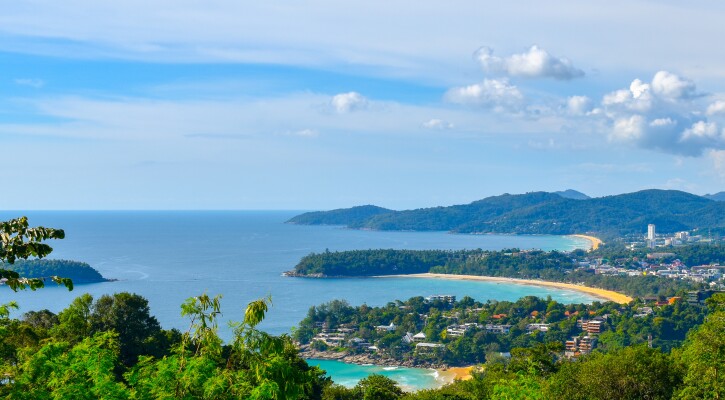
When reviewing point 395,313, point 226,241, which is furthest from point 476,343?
point 226,241

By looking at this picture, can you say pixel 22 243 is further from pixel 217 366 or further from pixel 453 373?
pixel 453 373

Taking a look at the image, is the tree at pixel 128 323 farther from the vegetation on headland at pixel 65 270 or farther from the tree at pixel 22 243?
the vegetation on headland at pixel 65 270

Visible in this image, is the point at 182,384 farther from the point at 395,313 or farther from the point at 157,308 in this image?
the point at 157,308

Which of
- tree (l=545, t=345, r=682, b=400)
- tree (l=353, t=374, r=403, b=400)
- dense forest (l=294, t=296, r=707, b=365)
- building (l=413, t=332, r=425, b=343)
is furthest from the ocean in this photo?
tree (l=545, t=345, r=682, b=400)

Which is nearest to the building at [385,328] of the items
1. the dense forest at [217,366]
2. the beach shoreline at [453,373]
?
the beach shoreline at [453,373]

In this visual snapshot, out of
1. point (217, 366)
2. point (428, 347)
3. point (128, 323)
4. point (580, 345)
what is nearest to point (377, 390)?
point (128, 323)

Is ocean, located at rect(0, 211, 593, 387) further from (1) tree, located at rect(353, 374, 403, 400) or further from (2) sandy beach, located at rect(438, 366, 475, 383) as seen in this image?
(1) tree, located at rect(353, 374, 403, 400)
